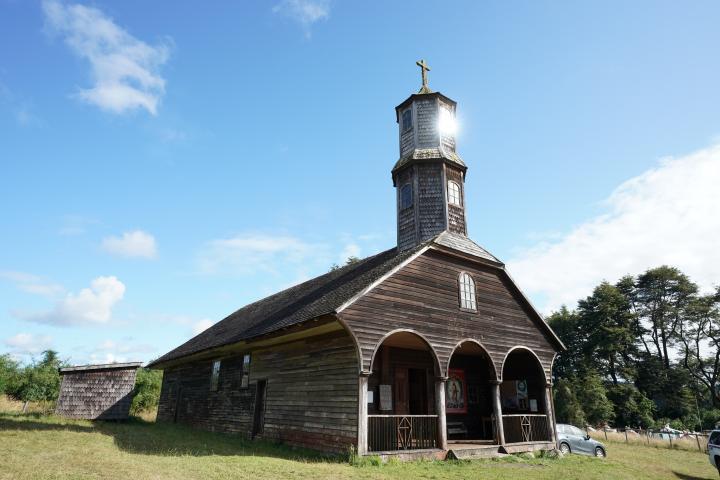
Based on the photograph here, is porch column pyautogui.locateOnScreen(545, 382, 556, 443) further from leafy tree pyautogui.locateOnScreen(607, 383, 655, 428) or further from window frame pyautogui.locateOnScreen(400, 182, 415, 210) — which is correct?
leafy tree pyautogui.locateOnScreen(607, 383, 655, 428)

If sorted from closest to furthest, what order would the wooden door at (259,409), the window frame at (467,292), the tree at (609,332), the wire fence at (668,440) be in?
1. the window frame at (467,292)
2. the wooden door at (259,409)
3. the wire fence at (668,440)
4. the tree at (609,332)

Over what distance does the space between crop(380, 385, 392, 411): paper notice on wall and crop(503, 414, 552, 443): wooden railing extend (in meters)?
4.00

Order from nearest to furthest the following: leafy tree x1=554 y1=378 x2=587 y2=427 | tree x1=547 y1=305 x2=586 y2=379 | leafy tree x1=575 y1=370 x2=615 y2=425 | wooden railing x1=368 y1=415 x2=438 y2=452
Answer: wooden railing x1=368 y1=415 x2=438 y2=452, leafy tree x1=554 y1=378 x2=587 y2=427, leafy tree x1=575 y1=370 x2=615 y2=425, tree x1=547 y1=305 x2=586 y2=379

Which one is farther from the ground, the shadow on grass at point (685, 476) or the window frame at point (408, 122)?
the window frame at point (408, 122)

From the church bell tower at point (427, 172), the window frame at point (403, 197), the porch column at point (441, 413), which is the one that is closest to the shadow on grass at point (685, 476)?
the porch column at point (441, 413)

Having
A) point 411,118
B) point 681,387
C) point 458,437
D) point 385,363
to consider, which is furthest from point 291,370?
point 681,387

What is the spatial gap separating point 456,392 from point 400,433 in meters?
5.64

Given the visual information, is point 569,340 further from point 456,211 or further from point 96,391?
point 96,391

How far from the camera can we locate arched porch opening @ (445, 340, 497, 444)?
17.1m

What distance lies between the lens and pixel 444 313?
47.5ft

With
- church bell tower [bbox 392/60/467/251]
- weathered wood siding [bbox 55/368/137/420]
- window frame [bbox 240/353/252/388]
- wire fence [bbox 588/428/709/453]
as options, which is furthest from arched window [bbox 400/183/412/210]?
wire fence [bbox 588/428/709/453]

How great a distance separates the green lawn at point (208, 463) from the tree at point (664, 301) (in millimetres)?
35693

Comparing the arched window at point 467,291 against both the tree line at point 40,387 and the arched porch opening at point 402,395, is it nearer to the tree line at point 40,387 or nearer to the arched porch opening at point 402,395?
the arched porch opening at point 402,395

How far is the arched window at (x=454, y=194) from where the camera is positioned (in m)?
18.0
